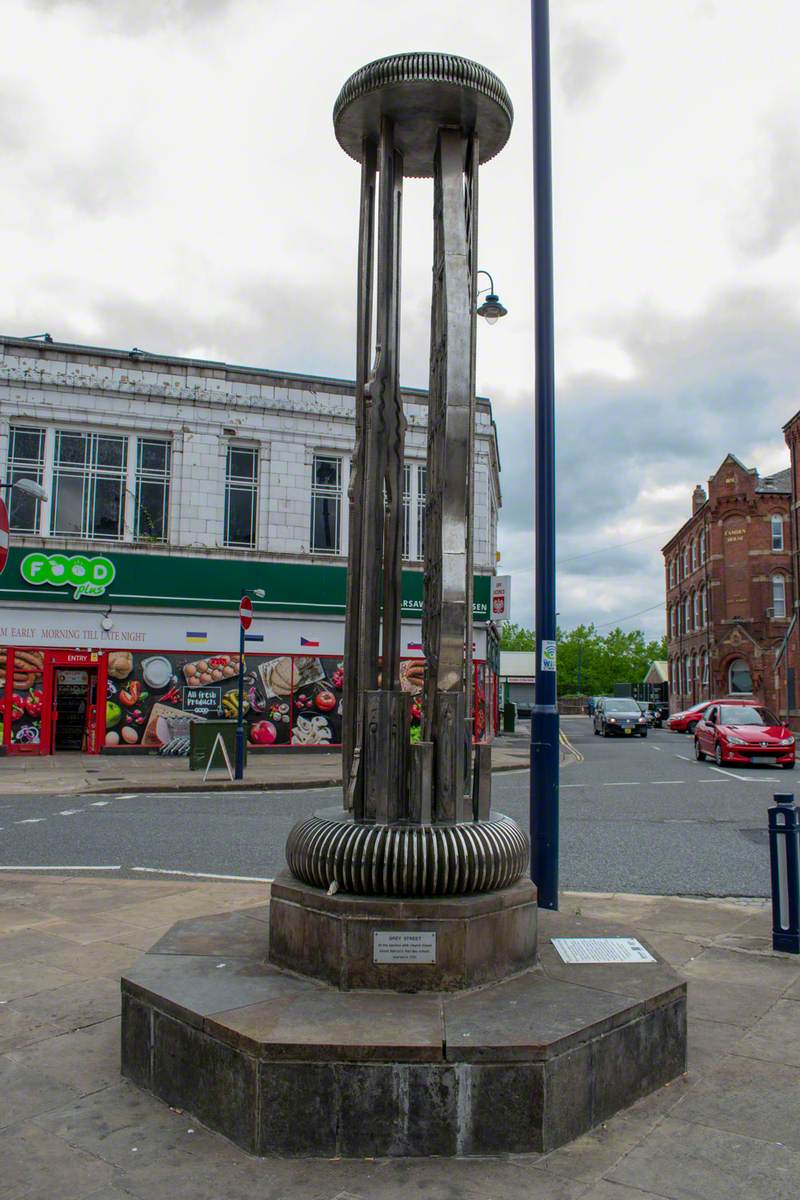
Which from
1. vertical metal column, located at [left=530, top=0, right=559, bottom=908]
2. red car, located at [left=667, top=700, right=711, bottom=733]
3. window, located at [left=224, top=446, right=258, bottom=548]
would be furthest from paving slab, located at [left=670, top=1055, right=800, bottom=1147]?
red car, located at [left=667, top=700, right=711, bottom=733]

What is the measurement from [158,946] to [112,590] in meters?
20.1

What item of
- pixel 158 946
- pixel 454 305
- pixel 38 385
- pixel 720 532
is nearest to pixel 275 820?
pixel 158 946

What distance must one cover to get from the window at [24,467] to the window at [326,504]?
707 centimetres

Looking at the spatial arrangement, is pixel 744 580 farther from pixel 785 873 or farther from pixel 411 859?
pixel 411 859

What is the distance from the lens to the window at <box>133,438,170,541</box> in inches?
965

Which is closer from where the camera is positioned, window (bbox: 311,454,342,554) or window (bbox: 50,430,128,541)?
window (bbox: 50,430,128,541)

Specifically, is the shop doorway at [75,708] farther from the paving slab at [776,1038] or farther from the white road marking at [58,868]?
the paving slab at [776,1038]

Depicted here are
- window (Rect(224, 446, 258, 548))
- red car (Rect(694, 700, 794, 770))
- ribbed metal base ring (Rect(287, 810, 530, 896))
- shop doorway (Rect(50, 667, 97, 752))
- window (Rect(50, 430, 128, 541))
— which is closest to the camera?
ribbed metal base ring (Rect(287, 810, 530, 896))

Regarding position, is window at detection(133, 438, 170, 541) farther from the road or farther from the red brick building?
the red brick building

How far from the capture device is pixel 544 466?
7.15 m

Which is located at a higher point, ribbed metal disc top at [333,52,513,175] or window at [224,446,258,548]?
window at [224,446,258,548]

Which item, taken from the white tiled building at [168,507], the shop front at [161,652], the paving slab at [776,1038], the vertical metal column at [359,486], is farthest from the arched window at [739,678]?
the vertical metal column at [359,486]

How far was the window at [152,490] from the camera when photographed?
24500 millimetres

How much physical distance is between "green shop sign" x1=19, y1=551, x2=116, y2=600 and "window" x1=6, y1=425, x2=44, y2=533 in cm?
97
